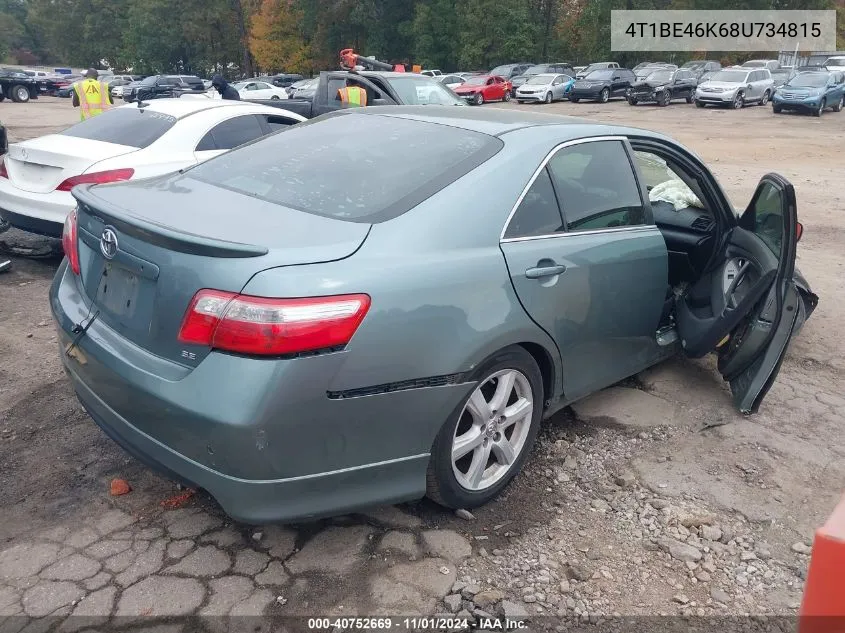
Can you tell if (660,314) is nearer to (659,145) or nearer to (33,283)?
(659,145)

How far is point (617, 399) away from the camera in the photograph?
160 inches

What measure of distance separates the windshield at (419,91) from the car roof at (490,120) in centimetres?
716

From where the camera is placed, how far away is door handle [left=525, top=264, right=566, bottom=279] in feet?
9.59

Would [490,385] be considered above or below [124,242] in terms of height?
below

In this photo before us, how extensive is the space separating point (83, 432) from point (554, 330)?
237 centimetres

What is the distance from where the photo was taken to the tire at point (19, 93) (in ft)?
112

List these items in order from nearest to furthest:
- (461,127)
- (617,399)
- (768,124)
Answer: (461,127) < (617,399) < (768,124)

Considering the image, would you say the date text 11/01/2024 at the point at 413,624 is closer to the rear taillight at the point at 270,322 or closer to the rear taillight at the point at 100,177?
the rear taillight at the point at 270,322

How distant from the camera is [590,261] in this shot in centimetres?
327

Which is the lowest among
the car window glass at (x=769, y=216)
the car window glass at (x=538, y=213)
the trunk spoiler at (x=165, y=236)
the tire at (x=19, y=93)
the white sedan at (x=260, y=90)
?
the car window glass at (x=769, y=216)

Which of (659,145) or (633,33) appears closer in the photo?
(659,145)

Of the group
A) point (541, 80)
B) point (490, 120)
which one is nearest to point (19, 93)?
point (541, 80)

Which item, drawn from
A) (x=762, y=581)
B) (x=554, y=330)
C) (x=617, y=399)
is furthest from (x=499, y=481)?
(x=617, y=399)

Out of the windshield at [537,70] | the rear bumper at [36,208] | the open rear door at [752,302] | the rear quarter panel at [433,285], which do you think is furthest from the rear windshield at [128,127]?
the windshield at [537,70]
